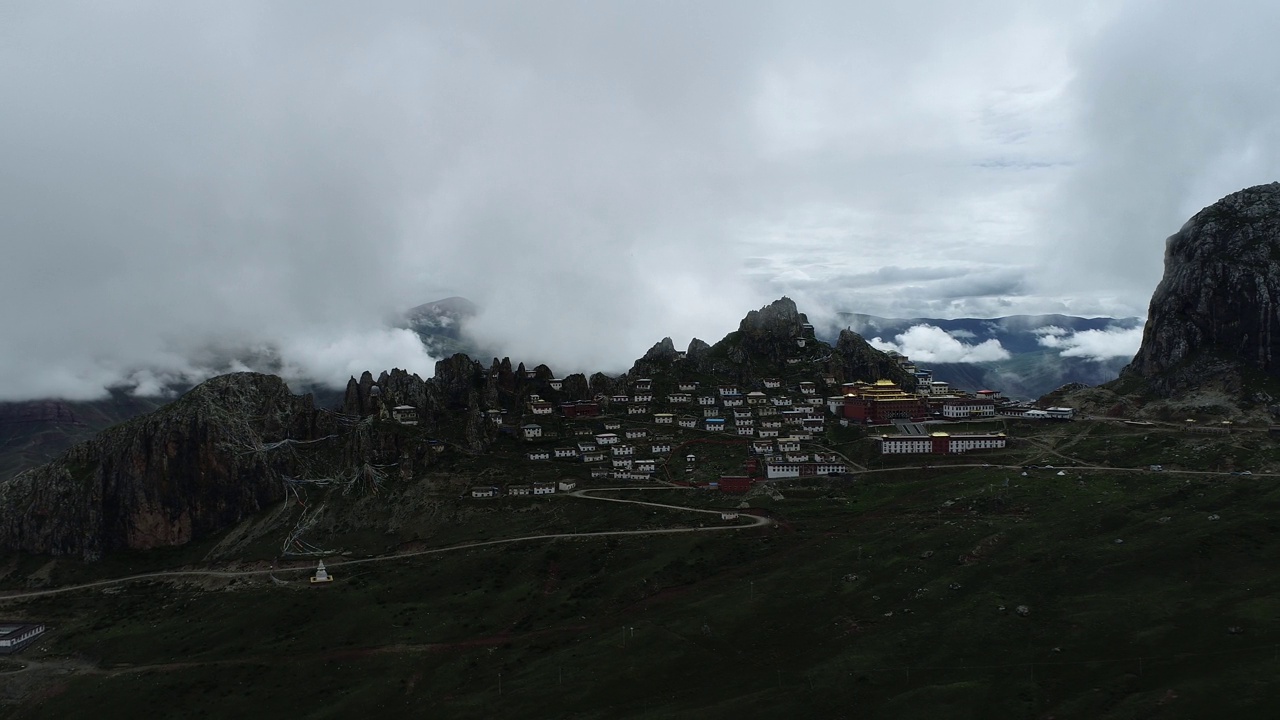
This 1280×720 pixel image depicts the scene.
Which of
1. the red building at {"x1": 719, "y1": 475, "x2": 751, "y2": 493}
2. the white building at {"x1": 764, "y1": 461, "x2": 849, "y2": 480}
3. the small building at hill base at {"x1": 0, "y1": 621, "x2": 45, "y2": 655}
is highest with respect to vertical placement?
the white building at {"x1": 764, "y1": 461, "x2": 849, "y2": 480}

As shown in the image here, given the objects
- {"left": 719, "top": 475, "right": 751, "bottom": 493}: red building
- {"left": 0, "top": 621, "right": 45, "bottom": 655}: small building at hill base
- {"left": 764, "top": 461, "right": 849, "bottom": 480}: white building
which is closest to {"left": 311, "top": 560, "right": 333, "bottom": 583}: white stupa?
{"left": 0, "top": 621, "right": 45, "bottom": 655}: small building at hill base

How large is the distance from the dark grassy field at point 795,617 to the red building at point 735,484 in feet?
18.5

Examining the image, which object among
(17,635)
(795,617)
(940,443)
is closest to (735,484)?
(940,443)

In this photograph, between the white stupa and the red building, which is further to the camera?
the red building

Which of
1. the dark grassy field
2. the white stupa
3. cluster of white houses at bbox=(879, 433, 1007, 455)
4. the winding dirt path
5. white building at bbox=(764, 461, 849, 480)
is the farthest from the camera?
cluster of white houses at bbox=(879, 433, 1007, 455)

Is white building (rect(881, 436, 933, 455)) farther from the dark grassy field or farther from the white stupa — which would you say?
the white stupa

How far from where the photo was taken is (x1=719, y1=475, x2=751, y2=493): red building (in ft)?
611

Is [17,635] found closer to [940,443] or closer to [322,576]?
[322,576]

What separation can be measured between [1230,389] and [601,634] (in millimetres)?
184576

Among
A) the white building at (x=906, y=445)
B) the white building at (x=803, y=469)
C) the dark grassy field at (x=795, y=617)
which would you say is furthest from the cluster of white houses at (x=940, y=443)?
the white building at (x=803, y=469)

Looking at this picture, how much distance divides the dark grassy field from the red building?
564 centimetres

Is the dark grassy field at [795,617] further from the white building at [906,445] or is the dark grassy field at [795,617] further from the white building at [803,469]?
the white building at [906,445]

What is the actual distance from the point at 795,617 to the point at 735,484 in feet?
224

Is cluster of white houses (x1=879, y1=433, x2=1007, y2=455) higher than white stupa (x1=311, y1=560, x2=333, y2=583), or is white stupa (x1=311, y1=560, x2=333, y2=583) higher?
cluster of white houses (x1=879, y1=433, x2=1007, y2=455)
